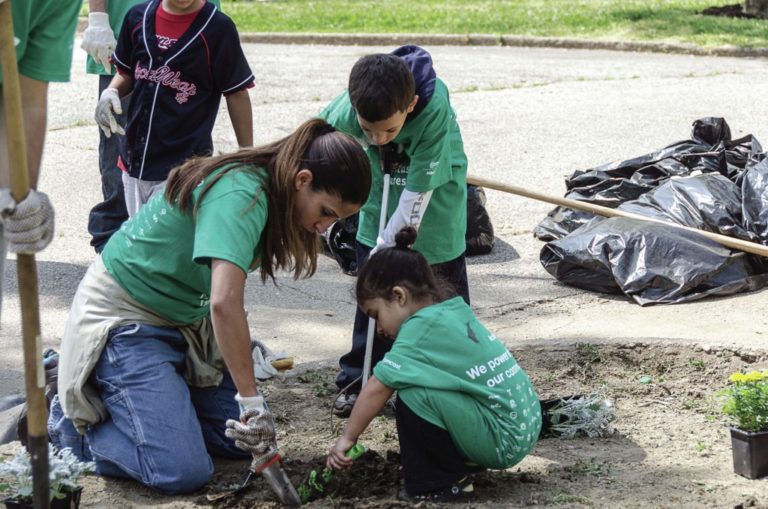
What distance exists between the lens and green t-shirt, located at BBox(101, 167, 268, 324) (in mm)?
3326

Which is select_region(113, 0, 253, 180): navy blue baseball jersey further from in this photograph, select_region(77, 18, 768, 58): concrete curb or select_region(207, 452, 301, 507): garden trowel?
select_region(77, 18, 768, 58): concrete curb

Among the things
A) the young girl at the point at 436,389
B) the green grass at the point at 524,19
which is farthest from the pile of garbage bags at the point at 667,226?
the green grass at the point at 524,19

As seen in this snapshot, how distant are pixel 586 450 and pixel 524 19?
12.6 meters

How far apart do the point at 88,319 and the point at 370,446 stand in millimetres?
1159

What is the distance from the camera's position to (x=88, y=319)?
3770 millimetres

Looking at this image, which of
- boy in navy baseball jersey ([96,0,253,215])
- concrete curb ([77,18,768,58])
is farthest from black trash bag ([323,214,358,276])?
concrete curb ([77,18,768,58])

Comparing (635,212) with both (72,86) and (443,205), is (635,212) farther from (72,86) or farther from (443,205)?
(72,86)

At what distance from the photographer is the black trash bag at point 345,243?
20.9 feet

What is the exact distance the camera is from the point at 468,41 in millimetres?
14594

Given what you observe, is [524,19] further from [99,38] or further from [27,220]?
[27,220]

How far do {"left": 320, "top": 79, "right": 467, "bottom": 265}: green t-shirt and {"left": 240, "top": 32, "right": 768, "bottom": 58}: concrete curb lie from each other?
9.87 metres

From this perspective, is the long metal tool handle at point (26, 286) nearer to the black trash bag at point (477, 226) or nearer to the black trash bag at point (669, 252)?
the black trash bag at point (669, 252)

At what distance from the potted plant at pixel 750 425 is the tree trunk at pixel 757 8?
13576 mm

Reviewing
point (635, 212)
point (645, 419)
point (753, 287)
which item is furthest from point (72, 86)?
point (645, 419)
